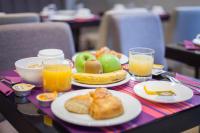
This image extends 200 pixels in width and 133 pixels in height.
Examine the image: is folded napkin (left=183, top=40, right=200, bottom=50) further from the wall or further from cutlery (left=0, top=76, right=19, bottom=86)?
the wall

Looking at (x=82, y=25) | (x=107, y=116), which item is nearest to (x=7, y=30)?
(x=107, y=116)

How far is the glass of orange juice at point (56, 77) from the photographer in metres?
0.95

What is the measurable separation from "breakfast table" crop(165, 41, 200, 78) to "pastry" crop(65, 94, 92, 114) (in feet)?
3.41

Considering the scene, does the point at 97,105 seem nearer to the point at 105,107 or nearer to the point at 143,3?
→ the point at 105,107

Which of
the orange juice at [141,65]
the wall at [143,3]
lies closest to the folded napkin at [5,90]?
the orange juice at [141,65]

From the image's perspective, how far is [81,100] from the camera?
83 cm

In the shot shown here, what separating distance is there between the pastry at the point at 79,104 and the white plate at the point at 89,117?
12 mm

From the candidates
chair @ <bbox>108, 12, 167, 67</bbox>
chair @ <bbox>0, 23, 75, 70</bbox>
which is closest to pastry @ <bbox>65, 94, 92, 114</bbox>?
chair @ <bbox>0, 23, 75, 70</bbox>

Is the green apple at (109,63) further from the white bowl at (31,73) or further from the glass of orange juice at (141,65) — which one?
the white bowl at (31,73)

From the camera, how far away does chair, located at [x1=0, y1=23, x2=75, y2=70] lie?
1.42 m

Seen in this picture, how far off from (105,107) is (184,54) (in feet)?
3.74

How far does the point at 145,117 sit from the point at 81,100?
0.19 meters

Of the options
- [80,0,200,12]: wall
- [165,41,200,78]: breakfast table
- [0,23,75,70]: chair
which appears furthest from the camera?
[80,0,200,12]: wall

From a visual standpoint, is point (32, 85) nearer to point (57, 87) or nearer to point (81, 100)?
point (57, 87)
